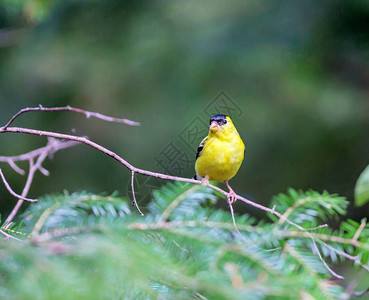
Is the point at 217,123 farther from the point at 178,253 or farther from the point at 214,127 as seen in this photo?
the point at 178,253

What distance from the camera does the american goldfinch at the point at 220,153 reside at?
9.42 feet

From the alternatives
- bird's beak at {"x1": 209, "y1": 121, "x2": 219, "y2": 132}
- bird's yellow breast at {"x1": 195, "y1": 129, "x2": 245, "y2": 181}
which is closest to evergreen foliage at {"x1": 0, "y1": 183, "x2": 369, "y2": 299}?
bird's yellow breast at {"x1": 195, "y1": 129, "x2": 245, "y2": 181}

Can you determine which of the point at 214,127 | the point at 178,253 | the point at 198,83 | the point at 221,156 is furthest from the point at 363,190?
the point at 198,83

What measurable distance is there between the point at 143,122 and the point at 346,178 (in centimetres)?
224

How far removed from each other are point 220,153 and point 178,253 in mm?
1832

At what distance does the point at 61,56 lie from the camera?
484cm

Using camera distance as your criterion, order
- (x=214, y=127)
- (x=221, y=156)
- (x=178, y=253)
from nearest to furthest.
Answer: (x=178, y=253) → (x=221, y=156) → (x=214, y=127)

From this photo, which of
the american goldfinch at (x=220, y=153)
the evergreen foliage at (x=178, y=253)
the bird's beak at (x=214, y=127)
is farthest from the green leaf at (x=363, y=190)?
the bird's beak at (x=214, y=127)

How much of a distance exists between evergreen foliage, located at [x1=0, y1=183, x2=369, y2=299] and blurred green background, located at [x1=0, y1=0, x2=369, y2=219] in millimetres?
2834

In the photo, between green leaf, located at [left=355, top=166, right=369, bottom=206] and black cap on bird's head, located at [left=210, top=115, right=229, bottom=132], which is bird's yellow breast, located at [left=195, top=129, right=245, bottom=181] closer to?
black cap on bird's head, located at [left=210, top=115, right=229, bottom=132]

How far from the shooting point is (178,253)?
107cm

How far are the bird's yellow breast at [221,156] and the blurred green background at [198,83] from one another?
43.4 inches

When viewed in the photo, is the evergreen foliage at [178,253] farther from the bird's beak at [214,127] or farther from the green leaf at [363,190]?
the bird's beak at [214,127]

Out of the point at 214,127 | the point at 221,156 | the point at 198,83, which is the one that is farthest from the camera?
the point at 198,83
